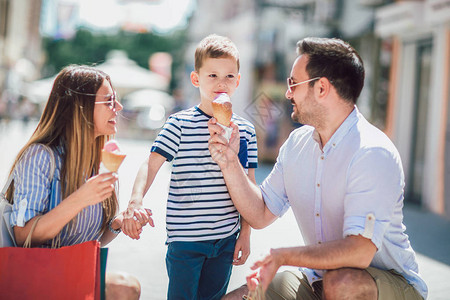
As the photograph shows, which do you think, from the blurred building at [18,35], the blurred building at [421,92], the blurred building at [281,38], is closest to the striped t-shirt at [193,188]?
the blurred building at [281,38]

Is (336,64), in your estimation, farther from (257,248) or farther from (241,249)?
(257,248)

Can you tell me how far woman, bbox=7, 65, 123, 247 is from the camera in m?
2.40

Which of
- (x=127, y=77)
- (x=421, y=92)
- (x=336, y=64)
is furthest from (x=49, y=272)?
(x=127, y=77)

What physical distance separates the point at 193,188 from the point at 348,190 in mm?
880

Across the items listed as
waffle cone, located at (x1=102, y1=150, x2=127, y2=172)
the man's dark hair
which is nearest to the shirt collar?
the man's dark hair

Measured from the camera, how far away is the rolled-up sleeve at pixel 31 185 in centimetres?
243

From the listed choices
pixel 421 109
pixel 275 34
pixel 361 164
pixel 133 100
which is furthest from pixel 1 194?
pixel 133 100

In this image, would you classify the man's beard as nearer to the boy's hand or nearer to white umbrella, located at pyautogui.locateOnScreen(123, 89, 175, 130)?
the boy's hand

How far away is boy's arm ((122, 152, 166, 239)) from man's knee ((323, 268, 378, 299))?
3.21ft

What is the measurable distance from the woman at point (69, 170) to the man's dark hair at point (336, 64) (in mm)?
1083

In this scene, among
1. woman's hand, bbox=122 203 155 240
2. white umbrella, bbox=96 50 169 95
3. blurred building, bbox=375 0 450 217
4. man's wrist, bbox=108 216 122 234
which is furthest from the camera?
white umbrella, bbox=96 50 169 95

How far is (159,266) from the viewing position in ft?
17.2

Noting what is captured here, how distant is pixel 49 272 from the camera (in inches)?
89.2

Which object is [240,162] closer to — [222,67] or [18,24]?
[222,67]
